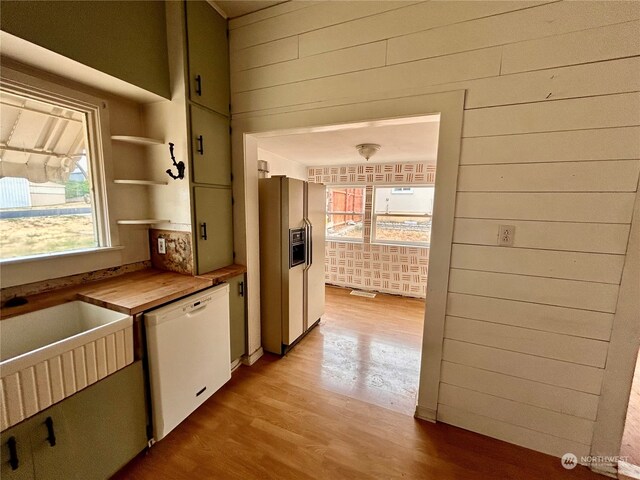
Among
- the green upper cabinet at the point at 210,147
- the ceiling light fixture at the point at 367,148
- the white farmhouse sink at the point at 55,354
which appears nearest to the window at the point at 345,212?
the ceiling light fixture at the point at 367,148

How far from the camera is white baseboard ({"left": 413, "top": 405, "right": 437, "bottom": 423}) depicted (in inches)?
70.5

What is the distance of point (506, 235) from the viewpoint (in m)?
1.50

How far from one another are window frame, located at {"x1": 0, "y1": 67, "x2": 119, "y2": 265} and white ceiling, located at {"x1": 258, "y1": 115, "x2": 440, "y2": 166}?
1.13m

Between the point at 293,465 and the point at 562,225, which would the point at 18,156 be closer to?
the point at 293,465

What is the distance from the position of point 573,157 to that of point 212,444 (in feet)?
8.66

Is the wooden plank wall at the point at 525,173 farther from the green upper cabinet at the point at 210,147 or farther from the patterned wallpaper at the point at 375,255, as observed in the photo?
the patterned wallpaper at the point at 375,255

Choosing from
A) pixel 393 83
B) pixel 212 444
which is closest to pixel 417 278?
pixel 393 83

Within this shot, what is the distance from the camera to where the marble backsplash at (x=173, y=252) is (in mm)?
1953

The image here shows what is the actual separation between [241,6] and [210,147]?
109cm

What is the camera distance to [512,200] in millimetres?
1470

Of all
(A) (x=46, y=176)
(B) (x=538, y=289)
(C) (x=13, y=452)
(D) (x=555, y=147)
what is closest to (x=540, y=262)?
(B) (x=538, y=289)

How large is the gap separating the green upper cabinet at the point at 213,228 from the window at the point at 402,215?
2.84 metres

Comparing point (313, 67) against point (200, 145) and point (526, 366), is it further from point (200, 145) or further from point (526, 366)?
point (526, 366)

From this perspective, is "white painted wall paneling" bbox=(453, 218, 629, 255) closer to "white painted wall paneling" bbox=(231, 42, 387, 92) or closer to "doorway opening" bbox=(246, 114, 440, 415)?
"doorway opening" bbox=(246, 114, 440, 415)
